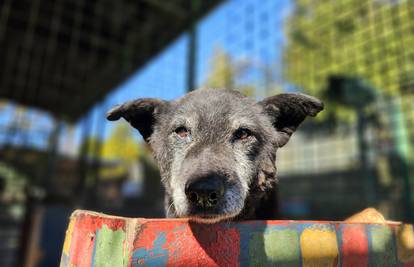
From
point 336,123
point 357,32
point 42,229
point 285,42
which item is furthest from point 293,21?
point 42,229

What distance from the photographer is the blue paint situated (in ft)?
4.01

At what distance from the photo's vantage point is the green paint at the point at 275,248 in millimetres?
1397

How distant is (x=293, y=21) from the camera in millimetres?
11188

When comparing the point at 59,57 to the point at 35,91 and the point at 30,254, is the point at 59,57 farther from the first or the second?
the point at 30,254

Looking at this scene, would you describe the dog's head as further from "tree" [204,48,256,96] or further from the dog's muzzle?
"tree" [204,48,256,96]

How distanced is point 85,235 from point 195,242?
48 cm

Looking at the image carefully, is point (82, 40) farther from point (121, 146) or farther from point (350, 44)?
point (121, 146)

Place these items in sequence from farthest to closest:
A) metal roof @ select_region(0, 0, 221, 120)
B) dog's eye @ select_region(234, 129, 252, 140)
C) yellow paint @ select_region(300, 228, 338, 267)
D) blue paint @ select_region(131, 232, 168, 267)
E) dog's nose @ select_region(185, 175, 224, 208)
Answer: metal roof @ select_region(0, 0, 221, 120) < dog's eye @ select_region(234, 129, 252, 140) < dog's nose @ select_region(185, 175, 224, 208) < yellow paint @ select_region(300, 228, 338, 267) < blue paint @ select_region(131, 232, 168, 267)

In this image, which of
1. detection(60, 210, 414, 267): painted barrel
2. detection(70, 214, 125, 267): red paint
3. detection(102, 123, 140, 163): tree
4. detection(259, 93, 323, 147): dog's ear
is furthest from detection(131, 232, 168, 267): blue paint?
detection(102, 123, 140, 163): tree

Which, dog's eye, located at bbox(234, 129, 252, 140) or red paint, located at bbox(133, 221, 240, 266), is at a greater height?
dog's eye, located at bbox(234, 129, 252, 140)

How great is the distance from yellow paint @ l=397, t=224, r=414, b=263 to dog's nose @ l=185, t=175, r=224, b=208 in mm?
898

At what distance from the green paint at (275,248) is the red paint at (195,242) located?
78 mm

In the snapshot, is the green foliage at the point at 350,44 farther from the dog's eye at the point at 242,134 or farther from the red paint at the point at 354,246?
the red paint at the point at 354,246

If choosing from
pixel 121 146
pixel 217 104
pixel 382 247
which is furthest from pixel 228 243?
pixel 121 146
